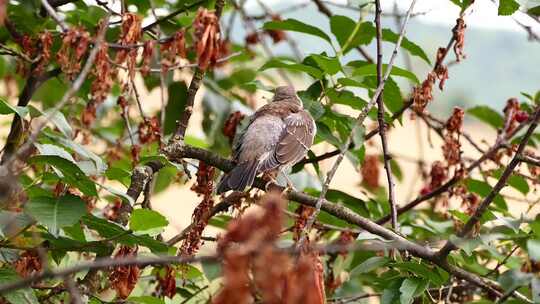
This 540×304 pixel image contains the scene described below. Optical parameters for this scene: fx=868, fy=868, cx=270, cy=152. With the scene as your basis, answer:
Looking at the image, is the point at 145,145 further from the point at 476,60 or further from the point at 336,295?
the point at 476,60

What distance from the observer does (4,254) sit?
3127mm

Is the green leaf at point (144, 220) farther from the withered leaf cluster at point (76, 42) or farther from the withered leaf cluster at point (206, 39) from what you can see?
the withered leaf cluster at point (206, 39)

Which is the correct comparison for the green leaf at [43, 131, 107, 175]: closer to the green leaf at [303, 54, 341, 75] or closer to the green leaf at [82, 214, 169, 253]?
the green leaf at [82, 214, 169, 253]

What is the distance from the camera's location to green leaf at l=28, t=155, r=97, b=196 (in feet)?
9.32

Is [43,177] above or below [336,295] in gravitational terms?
above

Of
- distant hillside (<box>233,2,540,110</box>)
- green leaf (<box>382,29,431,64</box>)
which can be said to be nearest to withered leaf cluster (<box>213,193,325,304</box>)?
green leaf (<box>382,29,431,64</box>)

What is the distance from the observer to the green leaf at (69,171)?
2842 millimetres

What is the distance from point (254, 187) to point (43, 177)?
1.57m

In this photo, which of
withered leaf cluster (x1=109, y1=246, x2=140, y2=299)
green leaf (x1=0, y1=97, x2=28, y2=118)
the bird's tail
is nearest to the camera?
green leaf (x1=0, y1=97, x2=28, y2=118)

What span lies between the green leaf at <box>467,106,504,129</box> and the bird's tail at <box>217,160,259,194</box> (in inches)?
69.5

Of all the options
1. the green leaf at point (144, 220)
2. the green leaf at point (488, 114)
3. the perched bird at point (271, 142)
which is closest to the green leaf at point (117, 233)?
the green leaf at point (144, 220)

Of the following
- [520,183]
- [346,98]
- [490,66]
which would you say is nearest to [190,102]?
[346,98]

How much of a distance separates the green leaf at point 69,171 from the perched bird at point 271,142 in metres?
1.09

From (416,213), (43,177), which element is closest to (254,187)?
(416,213)
